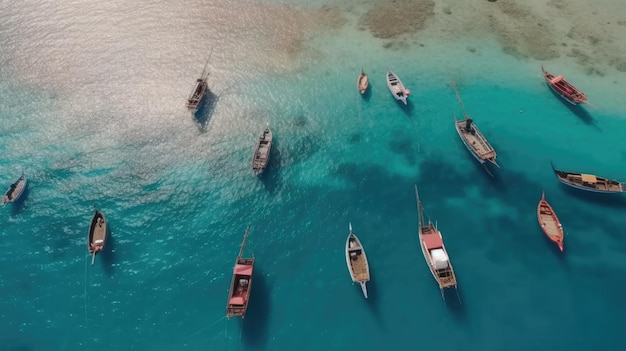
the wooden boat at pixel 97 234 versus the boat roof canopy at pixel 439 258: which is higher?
the wooden boat at pixel 97 234

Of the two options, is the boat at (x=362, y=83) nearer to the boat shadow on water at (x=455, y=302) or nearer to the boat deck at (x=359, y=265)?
the boat deck at (x=359, y=265)

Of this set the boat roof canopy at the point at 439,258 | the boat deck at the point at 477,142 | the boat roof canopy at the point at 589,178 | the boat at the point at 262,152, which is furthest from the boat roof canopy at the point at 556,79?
the boat at the point at 262,152

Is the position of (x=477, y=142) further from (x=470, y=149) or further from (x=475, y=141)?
(x=470, y=149)

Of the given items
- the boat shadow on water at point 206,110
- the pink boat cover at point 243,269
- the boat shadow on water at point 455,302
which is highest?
the boat shadow on water at point 206,110

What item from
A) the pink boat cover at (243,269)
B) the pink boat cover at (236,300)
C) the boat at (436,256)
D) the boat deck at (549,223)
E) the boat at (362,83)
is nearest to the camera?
the pink boat cover at (236,300)

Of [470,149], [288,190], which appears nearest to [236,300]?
[288,190]

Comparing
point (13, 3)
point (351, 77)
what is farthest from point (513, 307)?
point (13, 3)
